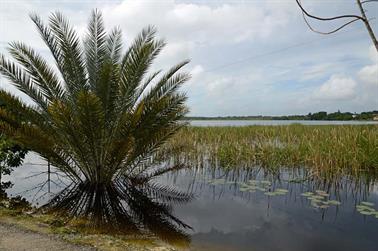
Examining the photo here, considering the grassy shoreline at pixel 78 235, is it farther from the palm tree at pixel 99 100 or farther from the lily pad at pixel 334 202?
the lily pad at pixel 334 202

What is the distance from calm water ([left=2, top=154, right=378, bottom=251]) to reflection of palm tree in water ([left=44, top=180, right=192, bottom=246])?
0.31m

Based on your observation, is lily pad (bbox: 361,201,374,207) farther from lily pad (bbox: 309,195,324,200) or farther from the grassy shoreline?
the grassy shoreline

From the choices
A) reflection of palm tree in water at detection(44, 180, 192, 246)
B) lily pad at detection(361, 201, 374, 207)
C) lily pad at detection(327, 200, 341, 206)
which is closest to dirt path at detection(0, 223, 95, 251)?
reflection of palm tree in water at detection(44, 180, 192, 246)

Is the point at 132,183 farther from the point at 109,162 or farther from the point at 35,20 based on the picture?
the point at 35,20

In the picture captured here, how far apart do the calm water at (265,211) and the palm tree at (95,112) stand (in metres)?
0.88

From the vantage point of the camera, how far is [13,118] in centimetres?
738

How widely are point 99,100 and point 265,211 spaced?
4.29 metres

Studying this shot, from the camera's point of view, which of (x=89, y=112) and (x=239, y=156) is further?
(x=239, y=156)

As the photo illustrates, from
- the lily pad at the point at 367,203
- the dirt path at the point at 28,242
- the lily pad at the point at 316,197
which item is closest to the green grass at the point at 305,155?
the lily pad at the point at 316,197

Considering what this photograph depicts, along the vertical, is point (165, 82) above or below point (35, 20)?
below

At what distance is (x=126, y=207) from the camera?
7.22 m

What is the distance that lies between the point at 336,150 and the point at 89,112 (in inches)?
328

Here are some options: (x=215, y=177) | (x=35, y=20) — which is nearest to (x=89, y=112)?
(x=35, y=20)

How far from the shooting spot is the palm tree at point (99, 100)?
719 centimetres
